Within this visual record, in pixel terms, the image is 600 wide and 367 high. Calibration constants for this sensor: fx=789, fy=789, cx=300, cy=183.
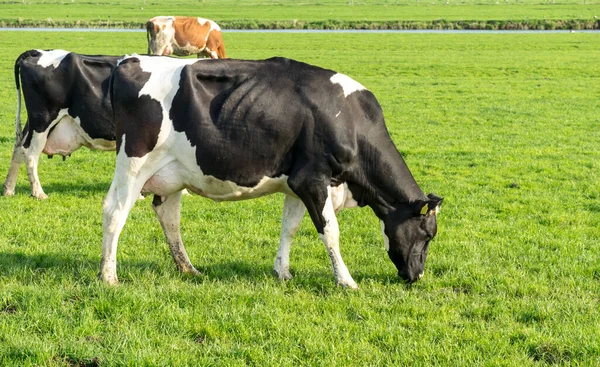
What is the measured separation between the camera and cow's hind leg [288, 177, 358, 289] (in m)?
7.42

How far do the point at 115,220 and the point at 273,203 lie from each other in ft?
14.4

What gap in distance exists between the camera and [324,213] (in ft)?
24.7

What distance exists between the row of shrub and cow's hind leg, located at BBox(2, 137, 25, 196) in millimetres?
59269

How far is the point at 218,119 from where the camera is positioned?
24.4 feet

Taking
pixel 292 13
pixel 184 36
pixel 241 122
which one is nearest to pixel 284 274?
pixel 241 122

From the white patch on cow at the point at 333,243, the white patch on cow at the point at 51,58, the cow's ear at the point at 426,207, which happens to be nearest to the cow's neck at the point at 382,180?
the cow's ear at the point at 426,207

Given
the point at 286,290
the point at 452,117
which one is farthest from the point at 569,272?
the point at 452,117

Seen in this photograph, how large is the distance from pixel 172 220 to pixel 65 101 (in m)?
3.77

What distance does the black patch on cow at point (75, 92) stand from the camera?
35.8 feet

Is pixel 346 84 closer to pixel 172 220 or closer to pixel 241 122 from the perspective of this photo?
pixel 241 122

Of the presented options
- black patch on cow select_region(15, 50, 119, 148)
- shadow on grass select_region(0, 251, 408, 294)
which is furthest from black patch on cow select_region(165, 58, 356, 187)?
black patch on cow select_region(15, 50, 119, 148)

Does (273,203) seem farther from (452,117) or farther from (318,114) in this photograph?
(452,117)

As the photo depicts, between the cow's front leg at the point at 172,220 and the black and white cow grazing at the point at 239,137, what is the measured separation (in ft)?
1.68

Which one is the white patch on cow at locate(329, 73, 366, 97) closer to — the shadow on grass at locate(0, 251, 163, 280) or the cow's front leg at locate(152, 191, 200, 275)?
the cow's front leg at locate(152, 191, 200, 275)
